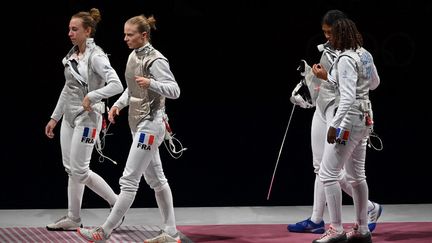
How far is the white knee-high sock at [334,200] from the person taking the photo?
537 cm

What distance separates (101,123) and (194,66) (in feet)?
3.24

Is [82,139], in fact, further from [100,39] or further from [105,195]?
[100,39]

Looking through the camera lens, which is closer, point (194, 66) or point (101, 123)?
point (101, 123)


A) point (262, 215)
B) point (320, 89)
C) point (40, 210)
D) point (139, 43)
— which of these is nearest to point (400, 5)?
point (320, 89)

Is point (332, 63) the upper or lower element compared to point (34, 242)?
upper

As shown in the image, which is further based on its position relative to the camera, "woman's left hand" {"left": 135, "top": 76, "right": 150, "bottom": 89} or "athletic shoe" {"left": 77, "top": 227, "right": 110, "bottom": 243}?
"athletic shoe" {"left": 77, "top": 227, "right": 110, "bottom": 243}

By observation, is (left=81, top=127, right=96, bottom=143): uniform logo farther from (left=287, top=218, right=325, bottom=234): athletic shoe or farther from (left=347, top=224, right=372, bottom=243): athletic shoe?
(left=347, top=224, right=372, bottom=243): athletic shoe

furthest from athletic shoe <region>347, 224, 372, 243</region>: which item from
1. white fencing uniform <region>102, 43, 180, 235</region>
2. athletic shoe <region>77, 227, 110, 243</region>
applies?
athletic shoe <region>77, 227, 110, 243</region>

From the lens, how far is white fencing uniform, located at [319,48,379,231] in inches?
202

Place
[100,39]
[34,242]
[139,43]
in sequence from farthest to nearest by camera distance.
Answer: [100,39], [34,242], [139,43]

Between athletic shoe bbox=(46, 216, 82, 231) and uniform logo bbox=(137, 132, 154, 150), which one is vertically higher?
uniform logo bbox=(137, 132, 154, 150)

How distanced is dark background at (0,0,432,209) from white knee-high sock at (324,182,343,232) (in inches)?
53.9

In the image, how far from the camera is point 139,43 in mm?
5254

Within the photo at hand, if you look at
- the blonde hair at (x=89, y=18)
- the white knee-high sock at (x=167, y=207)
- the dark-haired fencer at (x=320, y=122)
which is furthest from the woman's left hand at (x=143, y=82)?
the dark-haired fencer at (x=320, y=122)
